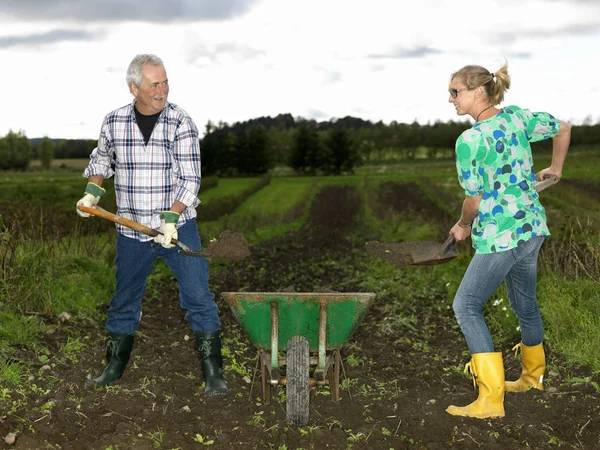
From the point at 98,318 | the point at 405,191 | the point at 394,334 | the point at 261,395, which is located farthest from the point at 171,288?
the point at 405,191

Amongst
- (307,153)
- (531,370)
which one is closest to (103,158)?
(531,370)

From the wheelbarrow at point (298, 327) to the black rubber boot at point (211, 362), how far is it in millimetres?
397

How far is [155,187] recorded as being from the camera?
4.38 m

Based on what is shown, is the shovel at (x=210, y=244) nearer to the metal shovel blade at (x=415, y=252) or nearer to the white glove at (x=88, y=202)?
the white glove at (x=88, y=202)

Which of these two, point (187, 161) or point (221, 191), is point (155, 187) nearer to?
point (187, 161)

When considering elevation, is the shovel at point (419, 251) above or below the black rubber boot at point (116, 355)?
above

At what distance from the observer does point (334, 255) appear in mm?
12438

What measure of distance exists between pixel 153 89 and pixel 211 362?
6.18 feet

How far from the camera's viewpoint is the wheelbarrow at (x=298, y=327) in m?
3.98

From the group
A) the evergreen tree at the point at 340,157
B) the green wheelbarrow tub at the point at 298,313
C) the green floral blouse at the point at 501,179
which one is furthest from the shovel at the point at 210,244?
the evergreen tree at the point at 340,157

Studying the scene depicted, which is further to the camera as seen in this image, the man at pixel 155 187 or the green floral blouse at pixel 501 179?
the man at pixel 155 187

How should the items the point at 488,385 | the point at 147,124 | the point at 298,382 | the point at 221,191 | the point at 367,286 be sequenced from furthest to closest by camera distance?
the point at 221,191 < the point at 367,286 < the point at 147,124 < the point at 488,385 < the point at 298,382

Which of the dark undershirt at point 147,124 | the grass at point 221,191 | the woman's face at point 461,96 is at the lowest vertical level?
the grass at point 221,191

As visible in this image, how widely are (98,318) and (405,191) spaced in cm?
2886
